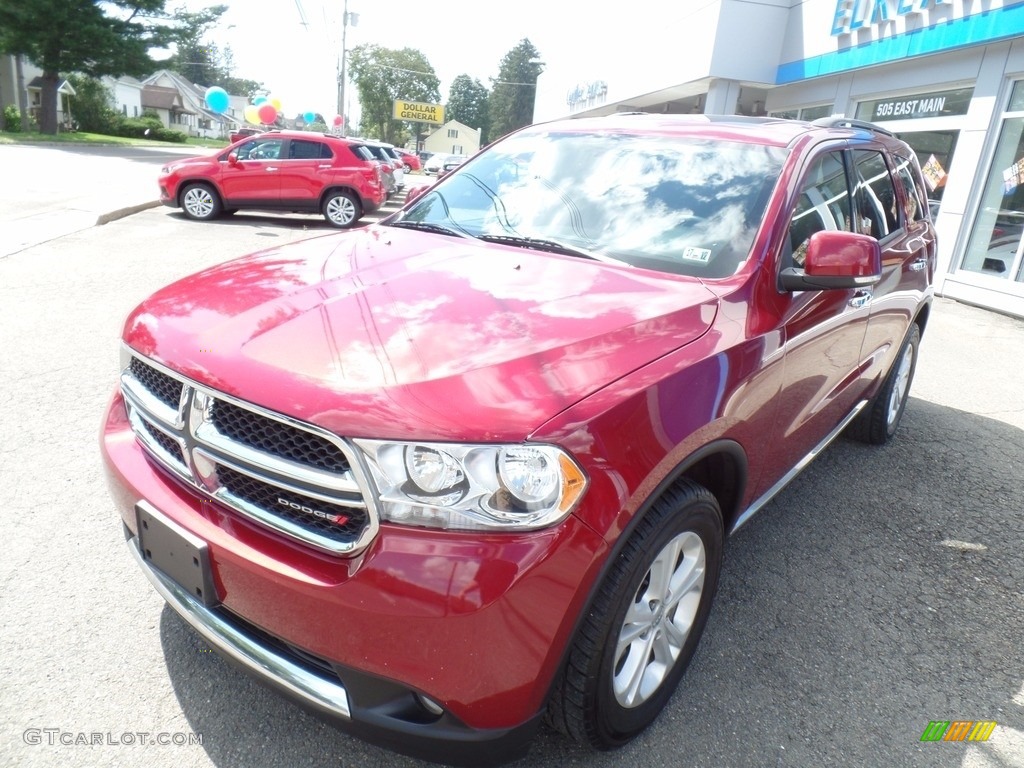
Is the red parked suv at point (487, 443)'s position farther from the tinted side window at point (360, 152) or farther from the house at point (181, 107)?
the house at point (181, 107)

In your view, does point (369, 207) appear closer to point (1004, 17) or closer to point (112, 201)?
point (112, 201)

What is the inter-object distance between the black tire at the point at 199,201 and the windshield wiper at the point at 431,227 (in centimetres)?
1115

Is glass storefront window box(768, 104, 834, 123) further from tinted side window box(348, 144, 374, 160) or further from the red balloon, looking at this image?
the red balloon

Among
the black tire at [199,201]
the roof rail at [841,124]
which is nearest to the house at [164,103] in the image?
the black tire at [199,201]

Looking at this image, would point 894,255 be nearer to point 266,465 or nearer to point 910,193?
point 910,193

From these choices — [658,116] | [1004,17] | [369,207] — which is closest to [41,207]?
[369,207]

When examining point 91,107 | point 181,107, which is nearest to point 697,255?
point 91,107

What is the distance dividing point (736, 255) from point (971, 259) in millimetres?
10320

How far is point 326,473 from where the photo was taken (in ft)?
5.64

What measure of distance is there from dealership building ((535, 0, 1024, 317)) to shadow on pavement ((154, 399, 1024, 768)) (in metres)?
7.71

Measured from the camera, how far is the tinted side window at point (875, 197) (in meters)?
3.54

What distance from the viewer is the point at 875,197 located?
3.75 m

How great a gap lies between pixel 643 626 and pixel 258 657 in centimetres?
103

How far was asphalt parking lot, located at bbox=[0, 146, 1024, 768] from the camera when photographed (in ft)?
7.07
